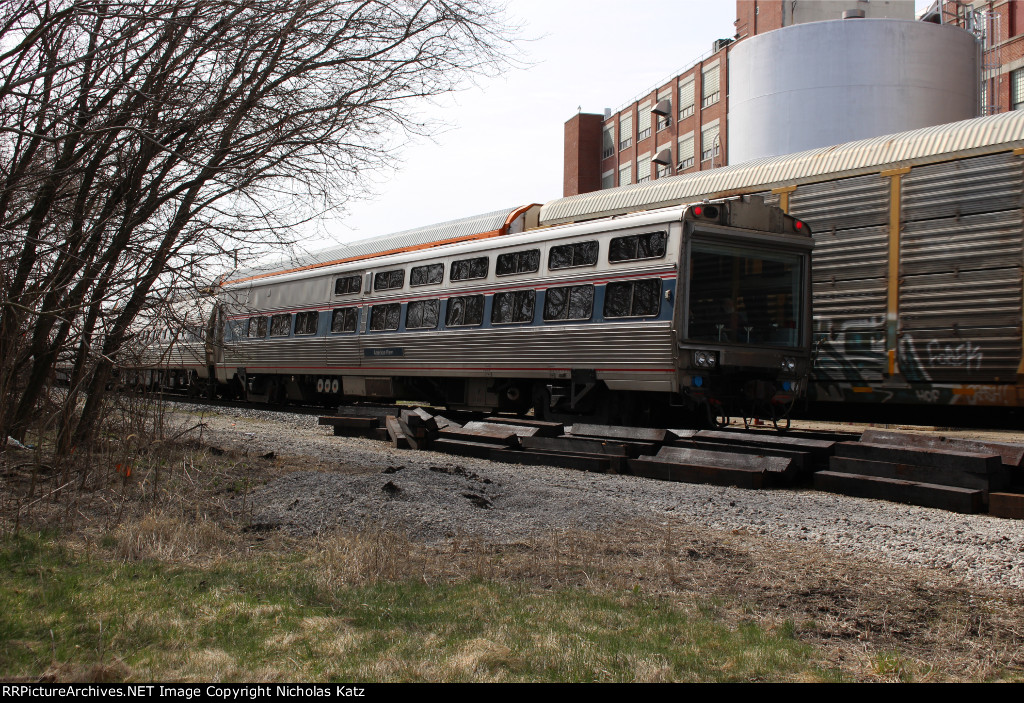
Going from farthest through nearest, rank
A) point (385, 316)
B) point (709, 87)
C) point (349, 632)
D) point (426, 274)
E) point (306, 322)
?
point (709, 87) → point (306, 322) → point (385, 316) → point (426, 274) → point (349, 632)

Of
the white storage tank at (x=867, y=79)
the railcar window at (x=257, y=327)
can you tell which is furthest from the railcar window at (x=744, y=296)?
the white storage tank at (x=867, y=79)

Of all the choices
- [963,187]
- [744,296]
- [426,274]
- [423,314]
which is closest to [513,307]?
[423,314]

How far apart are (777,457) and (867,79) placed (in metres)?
33.9

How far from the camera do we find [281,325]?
71.2 feet

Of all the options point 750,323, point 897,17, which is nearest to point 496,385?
point 750,323

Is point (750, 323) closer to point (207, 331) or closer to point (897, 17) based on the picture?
point (207, 331)

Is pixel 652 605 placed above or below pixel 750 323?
below

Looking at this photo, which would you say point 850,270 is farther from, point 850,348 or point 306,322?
point 306,322

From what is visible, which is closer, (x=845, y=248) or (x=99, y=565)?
(x=99, y=565)

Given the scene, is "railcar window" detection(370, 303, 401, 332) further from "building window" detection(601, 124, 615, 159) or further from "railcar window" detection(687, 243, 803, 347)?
"building window" detection(601, 124, 615, 159)

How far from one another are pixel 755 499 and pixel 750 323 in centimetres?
478

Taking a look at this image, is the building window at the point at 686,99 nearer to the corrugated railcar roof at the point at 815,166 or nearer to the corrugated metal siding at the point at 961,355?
the corrugated railcar roof at the point at 815,166

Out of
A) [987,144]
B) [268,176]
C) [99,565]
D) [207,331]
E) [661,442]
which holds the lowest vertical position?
[99,565]

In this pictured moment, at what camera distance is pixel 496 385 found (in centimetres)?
1524
